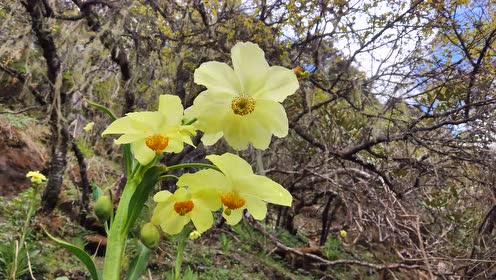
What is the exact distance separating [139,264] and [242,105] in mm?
283

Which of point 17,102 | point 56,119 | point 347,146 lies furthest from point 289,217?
point 17,102

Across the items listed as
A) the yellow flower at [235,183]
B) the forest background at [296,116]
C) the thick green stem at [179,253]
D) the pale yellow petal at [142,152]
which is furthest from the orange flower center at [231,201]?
the forest background at [296,116]

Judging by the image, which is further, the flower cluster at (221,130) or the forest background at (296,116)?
the forest background at (296,116)

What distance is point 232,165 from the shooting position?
49 cm

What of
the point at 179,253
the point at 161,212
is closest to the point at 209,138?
the point at 161,212

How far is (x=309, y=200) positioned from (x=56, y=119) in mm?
3491

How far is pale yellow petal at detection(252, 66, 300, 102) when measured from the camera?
1.75 feet

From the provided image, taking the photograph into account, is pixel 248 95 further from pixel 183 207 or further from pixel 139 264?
pixel 139 264

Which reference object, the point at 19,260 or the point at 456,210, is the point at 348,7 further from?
the point at 19,260

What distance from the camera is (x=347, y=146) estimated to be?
3984 mm

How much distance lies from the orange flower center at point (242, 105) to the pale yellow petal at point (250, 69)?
0.01 meters

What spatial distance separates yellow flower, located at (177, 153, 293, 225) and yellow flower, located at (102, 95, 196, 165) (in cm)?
4

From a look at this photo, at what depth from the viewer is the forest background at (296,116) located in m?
3.08

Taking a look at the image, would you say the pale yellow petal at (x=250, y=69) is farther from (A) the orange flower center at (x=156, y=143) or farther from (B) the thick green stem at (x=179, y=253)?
(B) the thick green stem at (x=179, y=253)
